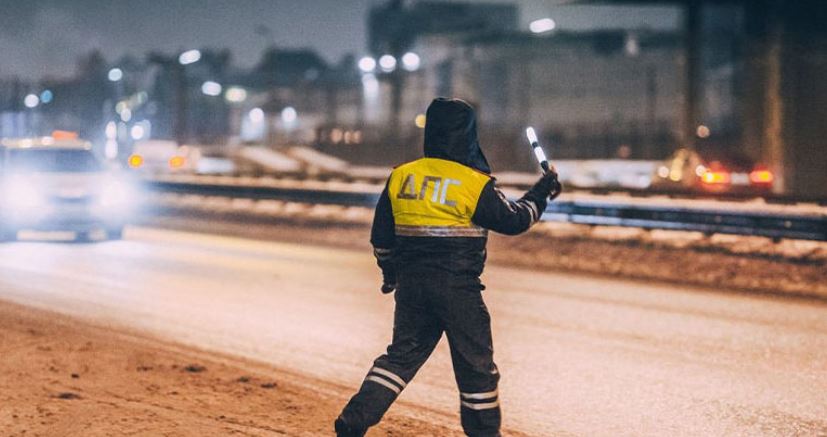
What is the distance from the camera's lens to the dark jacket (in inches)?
203

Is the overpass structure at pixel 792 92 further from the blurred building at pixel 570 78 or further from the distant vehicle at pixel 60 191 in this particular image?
the blurred building at pixel 570 78

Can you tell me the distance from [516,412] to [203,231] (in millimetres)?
16635

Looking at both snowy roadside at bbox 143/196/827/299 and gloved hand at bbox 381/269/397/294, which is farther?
snowy roadside at bbox 143/196/827/299

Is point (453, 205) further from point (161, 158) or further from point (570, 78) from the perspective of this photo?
point (570, 78)

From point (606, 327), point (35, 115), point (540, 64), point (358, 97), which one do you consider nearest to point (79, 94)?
point (35, 115)

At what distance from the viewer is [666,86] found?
78.2 meters

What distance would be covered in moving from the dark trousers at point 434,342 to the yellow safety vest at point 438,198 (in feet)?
0.68

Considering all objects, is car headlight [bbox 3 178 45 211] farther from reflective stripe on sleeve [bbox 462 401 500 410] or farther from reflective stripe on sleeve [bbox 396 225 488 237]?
reflective stripe on sleeve [bbox 462 401 500 410]

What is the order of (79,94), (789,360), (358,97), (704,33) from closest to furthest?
(789,360) → (704,33) → (358,97) → (79,94)

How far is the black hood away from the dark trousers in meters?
0.54

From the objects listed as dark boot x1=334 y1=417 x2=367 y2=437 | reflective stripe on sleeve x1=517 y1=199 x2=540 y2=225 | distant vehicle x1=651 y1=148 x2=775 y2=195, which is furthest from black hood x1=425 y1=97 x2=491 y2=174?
distant vehicle x1=651 y1=148 x2=775 y2=195

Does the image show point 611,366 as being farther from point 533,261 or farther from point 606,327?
point 533,261

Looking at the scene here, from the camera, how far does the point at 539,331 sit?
1009 cm

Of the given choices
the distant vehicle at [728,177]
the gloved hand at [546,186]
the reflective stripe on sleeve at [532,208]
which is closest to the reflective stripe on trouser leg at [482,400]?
the reflective stripe on sleeve at [532,208]
